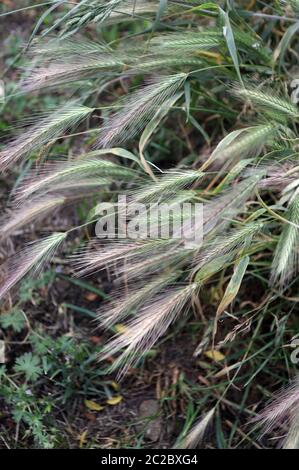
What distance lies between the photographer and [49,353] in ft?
5.76

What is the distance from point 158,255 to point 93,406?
1.73ft

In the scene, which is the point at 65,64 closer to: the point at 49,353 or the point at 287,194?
the point at 287,194

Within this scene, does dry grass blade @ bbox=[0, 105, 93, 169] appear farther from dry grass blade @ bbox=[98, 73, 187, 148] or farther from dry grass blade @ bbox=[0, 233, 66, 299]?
dry grass blade @ bbox=[0, 233, 66, 299]

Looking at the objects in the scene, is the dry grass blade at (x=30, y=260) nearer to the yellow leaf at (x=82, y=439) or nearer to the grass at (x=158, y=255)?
the grass at (x=158, y=255)

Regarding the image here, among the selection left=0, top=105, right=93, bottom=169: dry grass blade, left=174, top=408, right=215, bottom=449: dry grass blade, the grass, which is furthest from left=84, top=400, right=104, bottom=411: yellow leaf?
left=0, top=105, right=93, bottom=169: dry grass blade

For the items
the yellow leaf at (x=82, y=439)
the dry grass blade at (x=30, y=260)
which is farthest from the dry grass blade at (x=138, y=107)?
the yellow leaf at (x=82, y=439)

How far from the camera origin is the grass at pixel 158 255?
1465mm

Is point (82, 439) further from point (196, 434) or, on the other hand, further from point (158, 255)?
point (158, 255)

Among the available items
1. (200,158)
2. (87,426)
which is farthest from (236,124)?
(87,426)

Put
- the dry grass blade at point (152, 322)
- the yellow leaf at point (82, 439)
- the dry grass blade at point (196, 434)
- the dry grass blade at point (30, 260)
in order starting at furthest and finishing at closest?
1. the yellow leaf at point (82, 439)
2. the dry grass blade at point (196, 434)
3. the dry grass blade at point (30, 260)
4. the dry grass blade at point (152, 322)

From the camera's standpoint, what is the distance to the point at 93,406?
1.79m

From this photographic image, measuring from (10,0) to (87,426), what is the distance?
1.57 metres

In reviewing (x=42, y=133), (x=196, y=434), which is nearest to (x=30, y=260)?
(x=42, y=133)

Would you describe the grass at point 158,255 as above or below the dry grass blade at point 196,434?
above
